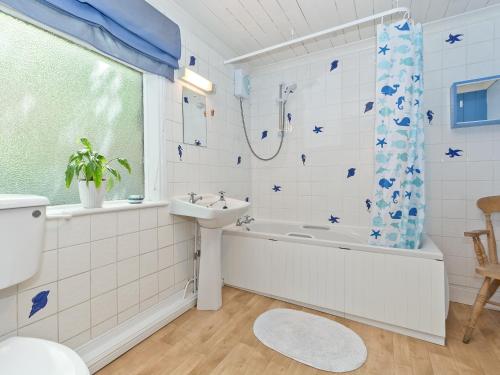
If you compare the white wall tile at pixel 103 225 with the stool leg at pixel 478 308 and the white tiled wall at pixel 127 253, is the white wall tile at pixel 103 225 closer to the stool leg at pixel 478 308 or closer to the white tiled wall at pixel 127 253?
the white tiled wall at pixel 127 253

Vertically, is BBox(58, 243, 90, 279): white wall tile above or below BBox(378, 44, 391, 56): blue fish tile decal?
below

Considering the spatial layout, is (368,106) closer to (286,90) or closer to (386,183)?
(286,90)

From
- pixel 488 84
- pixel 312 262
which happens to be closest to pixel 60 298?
pixel 312 262

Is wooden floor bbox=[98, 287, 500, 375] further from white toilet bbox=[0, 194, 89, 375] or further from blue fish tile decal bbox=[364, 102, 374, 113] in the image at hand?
blue fish tile decal bbox=[364, 102, 374, 113]

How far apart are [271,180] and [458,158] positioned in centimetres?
167

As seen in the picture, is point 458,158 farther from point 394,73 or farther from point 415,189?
point 394,73

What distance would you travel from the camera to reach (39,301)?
1.16m

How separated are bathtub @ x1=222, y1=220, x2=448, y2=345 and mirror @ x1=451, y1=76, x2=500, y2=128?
0.99 m

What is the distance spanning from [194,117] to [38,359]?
1.73 metres

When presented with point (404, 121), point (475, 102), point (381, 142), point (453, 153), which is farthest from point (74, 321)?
point (475, 102)

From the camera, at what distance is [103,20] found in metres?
1.36

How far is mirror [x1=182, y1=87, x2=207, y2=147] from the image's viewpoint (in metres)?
2.03

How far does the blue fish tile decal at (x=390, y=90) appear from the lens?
5.70ft

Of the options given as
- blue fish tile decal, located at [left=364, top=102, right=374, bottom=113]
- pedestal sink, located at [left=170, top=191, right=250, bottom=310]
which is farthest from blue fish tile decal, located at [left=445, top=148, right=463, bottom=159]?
pedestal sink, located at [left=170, top=191, right=250, bottom=310]
